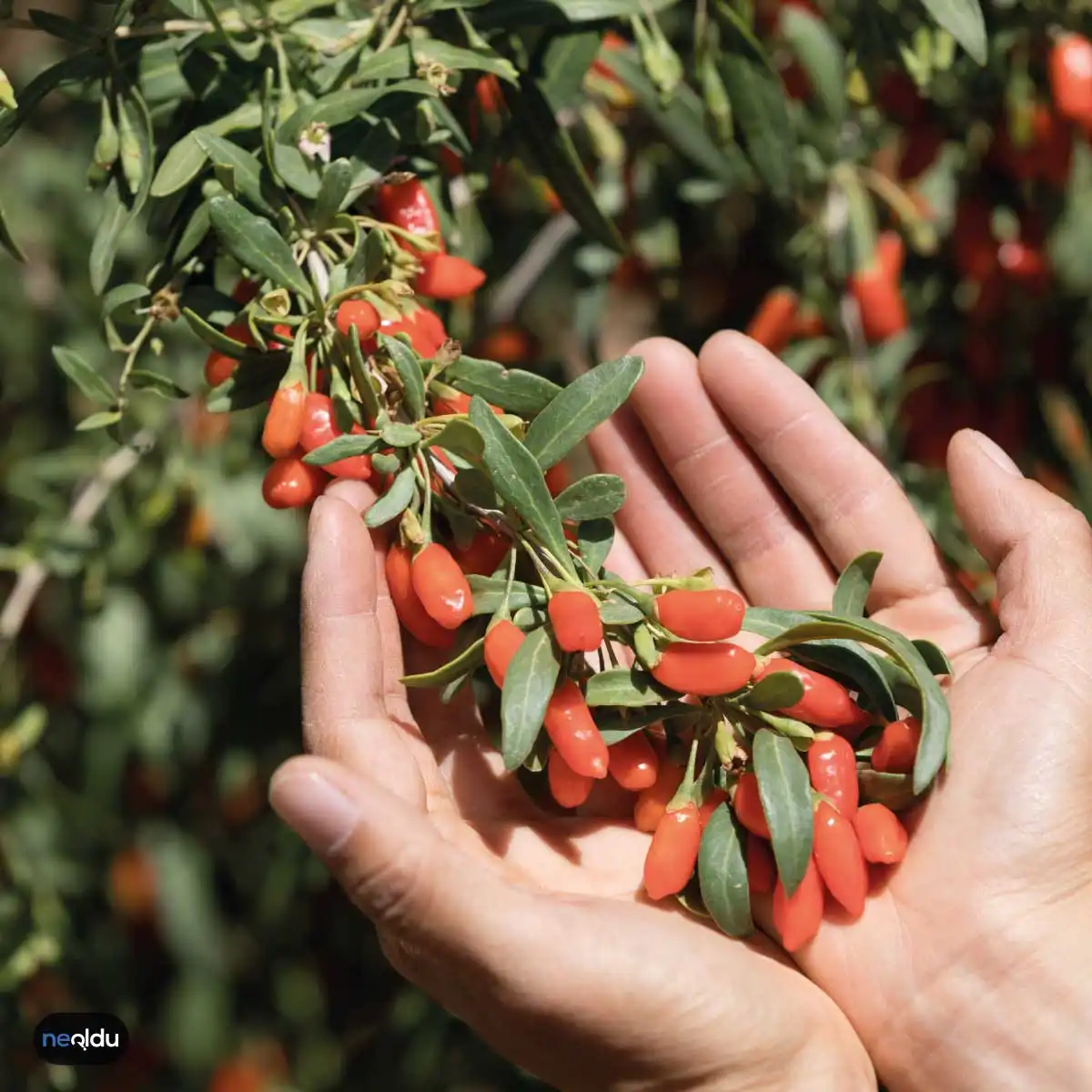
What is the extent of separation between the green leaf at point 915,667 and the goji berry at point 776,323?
1.12 meters

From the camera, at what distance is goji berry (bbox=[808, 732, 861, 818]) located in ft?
4.50

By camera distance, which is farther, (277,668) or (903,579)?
(277,668)

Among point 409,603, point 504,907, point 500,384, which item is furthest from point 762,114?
point 504,907

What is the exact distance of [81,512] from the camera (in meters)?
2.26

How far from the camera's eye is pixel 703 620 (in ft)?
4.27

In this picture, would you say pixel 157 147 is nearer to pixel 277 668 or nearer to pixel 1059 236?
pixel 277 668

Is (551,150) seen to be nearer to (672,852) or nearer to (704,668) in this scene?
(704,668)

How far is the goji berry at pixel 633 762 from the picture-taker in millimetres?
1430

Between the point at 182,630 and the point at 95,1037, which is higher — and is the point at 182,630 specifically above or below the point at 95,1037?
above

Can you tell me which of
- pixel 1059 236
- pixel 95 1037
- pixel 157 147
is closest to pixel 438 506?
pixel 157 147

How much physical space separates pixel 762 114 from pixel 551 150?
36 cm

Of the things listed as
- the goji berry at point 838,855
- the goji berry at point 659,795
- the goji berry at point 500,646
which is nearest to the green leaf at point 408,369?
the goji berry at point 500,646

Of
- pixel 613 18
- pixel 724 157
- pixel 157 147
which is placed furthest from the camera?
pixel 724 157

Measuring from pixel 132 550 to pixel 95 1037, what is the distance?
3.02ft
